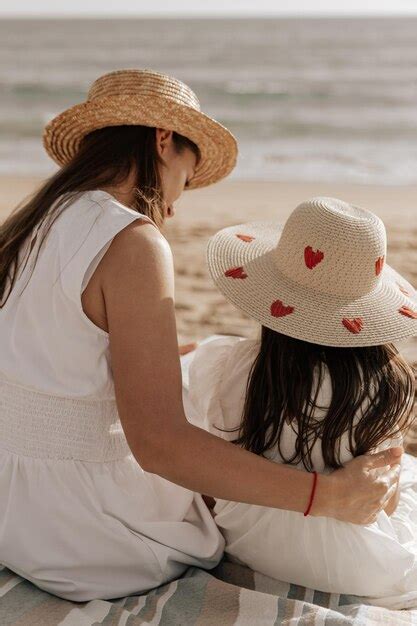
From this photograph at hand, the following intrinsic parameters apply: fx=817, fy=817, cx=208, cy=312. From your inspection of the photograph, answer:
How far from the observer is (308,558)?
1.80m

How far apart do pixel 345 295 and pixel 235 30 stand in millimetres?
34473

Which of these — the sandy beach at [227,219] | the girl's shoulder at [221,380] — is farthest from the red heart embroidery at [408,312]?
the sandy beach at [227,219]

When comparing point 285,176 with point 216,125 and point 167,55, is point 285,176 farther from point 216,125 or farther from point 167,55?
point 167,55

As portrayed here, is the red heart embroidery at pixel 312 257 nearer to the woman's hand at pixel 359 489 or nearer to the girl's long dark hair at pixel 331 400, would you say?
the girl's long dark hair at pixel 331 400

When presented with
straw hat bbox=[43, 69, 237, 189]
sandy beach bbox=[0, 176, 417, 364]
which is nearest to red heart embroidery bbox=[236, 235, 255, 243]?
straw hat bbox=[43, 69, 237, 189]

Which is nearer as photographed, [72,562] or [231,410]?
[72,562]

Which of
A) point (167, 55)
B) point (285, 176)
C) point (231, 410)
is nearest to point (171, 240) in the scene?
point (285, 176)

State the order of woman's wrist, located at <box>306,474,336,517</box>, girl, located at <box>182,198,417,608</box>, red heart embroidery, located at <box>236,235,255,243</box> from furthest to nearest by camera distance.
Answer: red heart embroidery, located at <box>236,235,255,243</box>
girl, located at <box>182,198,417,608</box>
woman's wrist, located at <box>306,474,336,517</box>

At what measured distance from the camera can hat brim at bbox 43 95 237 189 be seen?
181 centimetres

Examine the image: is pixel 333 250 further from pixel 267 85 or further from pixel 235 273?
pixel 267 85

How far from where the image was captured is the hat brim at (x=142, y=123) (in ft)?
5.93

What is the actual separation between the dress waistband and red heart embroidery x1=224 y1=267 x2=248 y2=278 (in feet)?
1.29

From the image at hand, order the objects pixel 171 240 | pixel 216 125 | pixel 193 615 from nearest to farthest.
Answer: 1. pixel 193 615
2. pixel 216 125
3. pixel 171 240

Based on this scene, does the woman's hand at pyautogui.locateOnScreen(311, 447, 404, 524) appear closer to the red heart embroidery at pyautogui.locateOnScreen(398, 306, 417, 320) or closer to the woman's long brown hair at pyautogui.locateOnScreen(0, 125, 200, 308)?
the red heart embroidery at pyautogui.locateOnScreen(398, 306, 417, 320)
